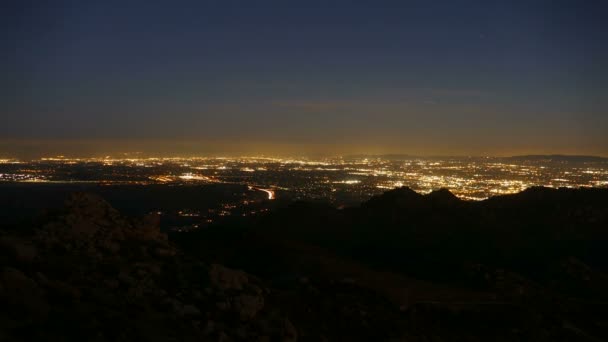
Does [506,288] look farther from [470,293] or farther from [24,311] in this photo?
[24,311]

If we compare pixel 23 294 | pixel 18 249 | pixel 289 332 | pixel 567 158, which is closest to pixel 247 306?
pixel 289 332

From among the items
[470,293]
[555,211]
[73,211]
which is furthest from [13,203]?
[555,211]

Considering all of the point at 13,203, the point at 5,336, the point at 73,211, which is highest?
the point at 73,211

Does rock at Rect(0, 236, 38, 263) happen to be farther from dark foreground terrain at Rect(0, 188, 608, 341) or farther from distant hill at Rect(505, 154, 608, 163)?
distant hill at Rect(505, 154, 608, 163)

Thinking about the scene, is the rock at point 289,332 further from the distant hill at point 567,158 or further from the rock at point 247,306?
the distant hill at point 567,158

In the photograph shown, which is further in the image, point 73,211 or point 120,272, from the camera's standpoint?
point 73,211

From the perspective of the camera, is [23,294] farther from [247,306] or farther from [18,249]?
[247,306]

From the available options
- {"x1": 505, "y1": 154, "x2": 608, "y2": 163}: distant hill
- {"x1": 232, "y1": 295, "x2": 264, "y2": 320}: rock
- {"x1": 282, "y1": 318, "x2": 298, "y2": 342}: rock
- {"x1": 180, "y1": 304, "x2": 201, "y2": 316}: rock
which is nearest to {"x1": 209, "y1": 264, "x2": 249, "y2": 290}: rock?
{"x1": 232, "y1": 295, "x2": 264, "y2": 320}: rock

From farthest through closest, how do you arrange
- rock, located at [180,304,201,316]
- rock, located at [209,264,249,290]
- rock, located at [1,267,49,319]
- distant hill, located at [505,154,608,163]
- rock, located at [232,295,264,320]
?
distant hill, located at [505,154,608,163] → rock, located at [209,264,249,290] → rock, located at [232,295,264,320] → rock, located at [180,304,201,316] → rock, located at [1,267,49,319]
